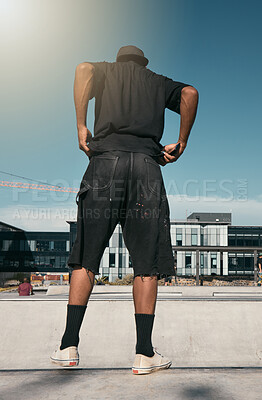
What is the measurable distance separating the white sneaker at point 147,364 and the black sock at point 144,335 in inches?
1.3

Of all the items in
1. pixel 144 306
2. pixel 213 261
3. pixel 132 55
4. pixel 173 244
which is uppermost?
pixel 132 55

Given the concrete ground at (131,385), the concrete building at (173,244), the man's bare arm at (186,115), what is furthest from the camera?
the concrete building at (173,244)

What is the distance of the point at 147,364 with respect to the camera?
269 cm

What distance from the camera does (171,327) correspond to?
3.88 m

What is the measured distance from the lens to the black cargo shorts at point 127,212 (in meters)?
2.90

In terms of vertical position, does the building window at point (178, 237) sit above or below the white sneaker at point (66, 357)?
above

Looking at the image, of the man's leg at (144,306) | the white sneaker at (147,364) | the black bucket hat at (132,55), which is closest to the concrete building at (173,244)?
the black bucket hat at (132,55)

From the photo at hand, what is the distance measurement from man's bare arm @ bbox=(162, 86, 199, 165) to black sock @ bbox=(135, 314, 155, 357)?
1283mm

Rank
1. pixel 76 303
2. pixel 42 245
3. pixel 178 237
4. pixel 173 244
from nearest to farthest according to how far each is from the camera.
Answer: pixel 76 303 → pixel 173 244 → pixel 178 237 → pixel 42 245

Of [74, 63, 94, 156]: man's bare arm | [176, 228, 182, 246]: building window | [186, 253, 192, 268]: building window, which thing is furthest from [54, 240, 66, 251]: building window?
[74, 63, 94, 156]: man's bare arm

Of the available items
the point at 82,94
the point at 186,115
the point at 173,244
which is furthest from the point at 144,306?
the point at 173,244

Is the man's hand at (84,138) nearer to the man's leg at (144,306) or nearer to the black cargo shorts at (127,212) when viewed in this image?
the black cargo shorts at (127,212)

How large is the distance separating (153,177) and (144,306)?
1.00 metres

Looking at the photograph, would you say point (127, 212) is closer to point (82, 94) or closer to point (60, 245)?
point (82, 94)
